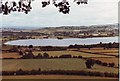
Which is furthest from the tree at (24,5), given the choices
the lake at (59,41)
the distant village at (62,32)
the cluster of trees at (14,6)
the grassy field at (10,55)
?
the grassy field at (10,55)

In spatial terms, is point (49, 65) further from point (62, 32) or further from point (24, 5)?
point (24, 5)

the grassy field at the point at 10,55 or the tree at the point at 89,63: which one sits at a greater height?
the grassy field at the point at 10,55

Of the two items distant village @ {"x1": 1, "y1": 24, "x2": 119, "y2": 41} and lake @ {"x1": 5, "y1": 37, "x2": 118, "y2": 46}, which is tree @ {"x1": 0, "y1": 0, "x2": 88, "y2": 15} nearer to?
distant village @ {"x1": 1, "y1": 24, "x2": 119, "y2": 41}

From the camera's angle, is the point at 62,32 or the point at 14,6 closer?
the point at 14,6

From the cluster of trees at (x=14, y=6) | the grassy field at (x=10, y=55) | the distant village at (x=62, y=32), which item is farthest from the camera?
the grassy field at (x=10, y=55)

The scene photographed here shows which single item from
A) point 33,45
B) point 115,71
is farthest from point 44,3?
point 115,71

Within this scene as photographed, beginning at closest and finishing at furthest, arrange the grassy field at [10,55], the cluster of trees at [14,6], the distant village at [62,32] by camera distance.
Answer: the cluster of trees at [14,6], the distant village at [62,32], the grassy field at [10,55]

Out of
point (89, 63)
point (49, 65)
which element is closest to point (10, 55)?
point (49, 65)

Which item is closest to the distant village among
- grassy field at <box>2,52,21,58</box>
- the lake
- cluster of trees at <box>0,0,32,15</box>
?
the lake

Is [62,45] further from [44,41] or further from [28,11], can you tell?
[28,11]

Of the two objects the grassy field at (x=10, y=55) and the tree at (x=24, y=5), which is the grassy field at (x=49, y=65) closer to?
the grassy field at (x=10, y=55)
